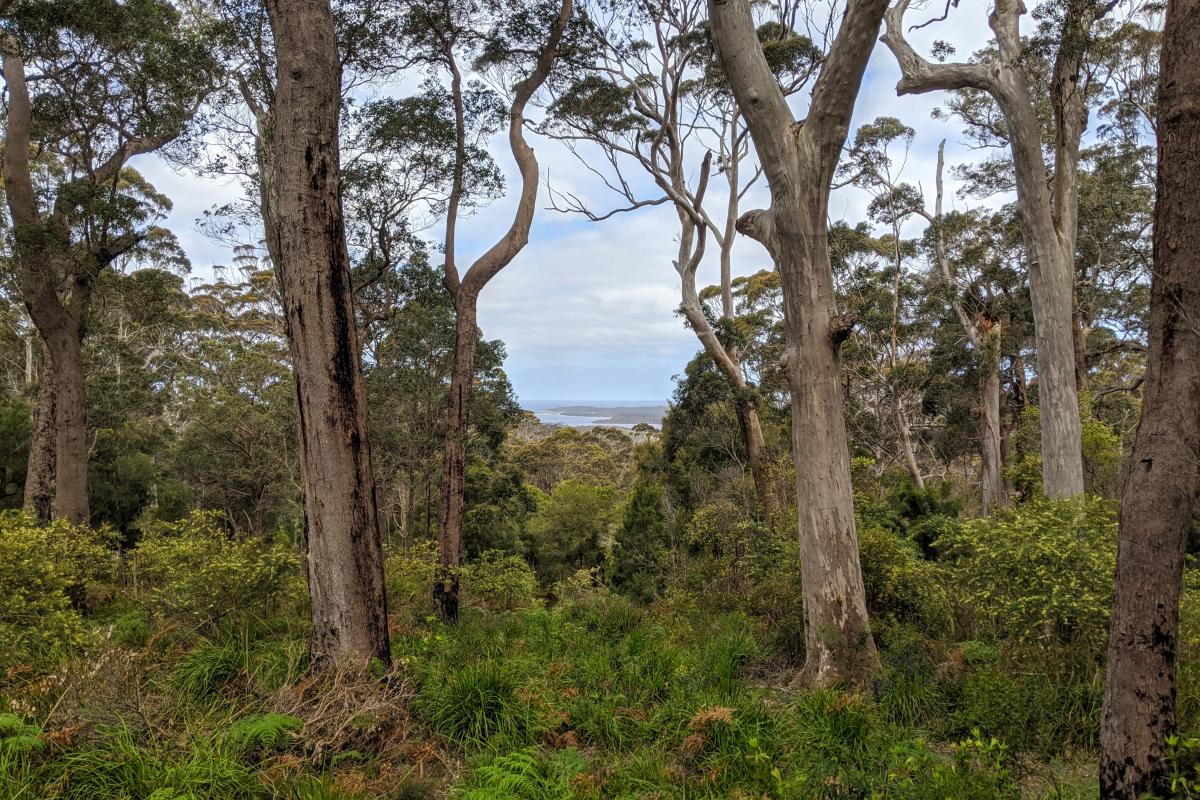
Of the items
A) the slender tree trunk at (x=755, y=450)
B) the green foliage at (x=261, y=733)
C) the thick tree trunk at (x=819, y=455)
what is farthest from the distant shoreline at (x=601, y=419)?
the green foliage at (x=261, y=733)

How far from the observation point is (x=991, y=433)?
15133 millimetres

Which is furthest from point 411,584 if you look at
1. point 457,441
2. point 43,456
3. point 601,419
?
point 601,419

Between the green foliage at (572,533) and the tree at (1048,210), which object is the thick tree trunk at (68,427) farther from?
the green foliage at (572,533)

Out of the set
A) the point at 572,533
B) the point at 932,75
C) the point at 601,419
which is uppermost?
the point at 932,75

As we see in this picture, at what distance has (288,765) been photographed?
3006mm

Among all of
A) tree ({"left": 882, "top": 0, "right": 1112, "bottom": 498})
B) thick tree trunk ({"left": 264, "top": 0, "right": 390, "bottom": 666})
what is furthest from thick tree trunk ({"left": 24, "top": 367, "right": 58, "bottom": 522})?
tree ({"left": 882, "top": 0, "right": 1112, "bottom": 498})

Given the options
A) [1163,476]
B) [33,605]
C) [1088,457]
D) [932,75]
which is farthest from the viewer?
[1088,457]

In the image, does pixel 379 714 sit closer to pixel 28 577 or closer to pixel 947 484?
pixel 28 577

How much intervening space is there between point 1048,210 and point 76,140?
568 inches

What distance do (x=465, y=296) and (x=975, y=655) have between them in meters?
6.86

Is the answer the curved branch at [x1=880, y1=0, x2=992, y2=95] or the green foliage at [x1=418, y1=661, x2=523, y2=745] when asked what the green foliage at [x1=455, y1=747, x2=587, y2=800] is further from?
the curved branch at [x1=880, y1=0, x2=992, y2=95]

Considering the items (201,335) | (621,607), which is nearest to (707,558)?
(621,607)

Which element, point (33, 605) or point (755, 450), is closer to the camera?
point (33, 605)

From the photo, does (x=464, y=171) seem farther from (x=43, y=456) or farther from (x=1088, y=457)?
(x=1088, y=457)
